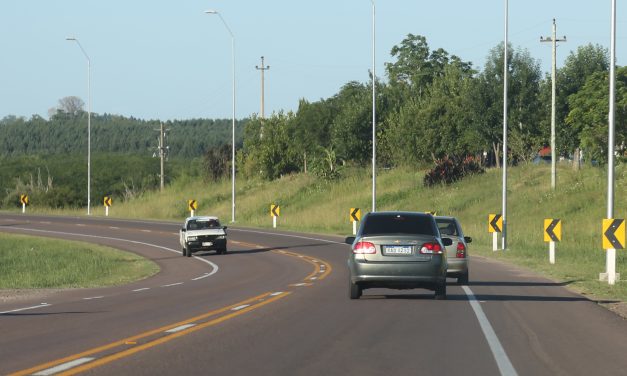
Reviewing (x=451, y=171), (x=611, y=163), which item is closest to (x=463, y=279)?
(x=611, y=163)

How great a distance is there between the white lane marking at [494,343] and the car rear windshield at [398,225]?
164cm

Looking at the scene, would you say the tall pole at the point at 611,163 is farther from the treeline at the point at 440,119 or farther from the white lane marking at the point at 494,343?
the treeline at the point at 440,119

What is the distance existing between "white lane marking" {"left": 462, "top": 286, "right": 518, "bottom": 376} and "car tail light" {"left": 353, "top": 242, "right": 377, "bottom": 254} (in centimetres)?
204

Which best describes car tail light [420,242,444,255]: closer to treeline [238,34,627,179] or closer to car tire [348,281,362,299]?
car tire [348,281,362,299]

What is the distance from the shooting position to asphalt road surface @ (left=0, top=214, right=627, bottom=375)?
1270 centimetres

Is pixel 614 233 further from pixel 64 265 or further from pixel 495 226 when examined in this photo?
pixel 64 265

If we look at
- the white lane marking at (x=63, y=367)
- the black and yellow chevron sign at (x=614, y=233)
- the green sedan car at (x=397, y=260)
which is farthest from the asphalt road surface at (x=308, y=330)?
A: the black and yellow chevron sign at (x=614, y=233)

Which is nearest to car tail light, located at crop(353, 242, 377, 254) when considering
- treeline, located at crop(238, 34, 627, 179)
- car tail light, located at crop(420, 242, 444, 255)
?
car tail light, located at crop(420, 242, 444, 255)

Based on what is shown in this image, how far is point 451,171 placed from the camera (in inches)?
3189

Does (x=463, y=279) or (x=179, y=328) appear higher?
(x=179, y=328)

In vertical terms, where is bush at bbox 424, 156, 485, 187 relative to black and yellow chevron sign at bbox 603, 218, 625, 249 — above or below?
above

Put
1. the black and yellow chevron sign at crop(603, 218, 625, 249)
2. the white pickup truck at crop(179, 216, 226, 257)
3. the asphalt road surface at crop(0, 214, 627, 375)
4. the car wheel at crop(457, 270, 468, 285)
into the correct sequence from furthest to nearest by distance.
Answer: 1. the white pickup truck at crop(179, 216, 226, 257)
2. the car wheel at crop(457, 270, 468, 285)
3. the black and yellow chevron sign at crop(603, 218, 625, 249)
4. the asphalt road surface at crop(0, 214, 627, 375)

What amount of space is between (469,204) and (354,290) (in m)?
51.6

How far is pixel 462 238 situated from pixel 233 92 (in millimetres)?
50358
